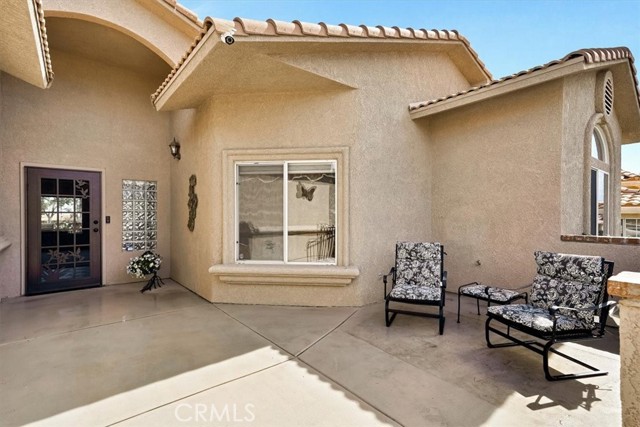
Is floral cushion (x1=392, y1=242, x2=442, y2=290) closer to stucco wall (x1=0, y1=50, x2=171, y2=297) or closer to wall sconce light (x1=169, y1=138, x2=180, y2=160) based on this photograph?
wall sconce light (x1=169, y1=138, x2=180, y2=160)

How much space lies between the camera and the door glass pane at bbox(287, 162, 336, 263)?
6.02 meters

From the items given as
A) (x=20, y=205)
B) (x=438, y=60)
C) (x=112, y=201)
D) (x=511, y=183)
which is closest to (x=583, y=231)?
(x=511, y=183)

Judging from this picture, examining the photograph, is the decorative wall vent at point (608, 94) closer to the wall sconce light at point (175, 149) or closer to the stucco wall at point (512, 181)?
the stucco wall at point (512, 181)

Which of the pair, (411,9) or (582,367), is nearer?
(582,367)

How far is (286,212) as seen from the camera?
238 inches

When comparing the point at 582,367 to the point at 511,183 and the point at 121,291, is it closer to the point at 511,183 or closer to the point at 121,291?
the point at 511,183

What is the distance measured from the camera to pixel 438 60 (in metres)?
7.12

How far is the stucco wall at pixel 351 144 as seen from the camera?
5.83 metres

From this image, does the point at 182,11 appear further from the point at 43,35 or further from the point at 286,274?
the point at 286,274

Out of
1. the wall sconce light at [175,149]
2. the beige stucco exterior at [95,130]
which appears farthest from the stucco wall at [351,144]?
the beige stucco exterior at [95,130]

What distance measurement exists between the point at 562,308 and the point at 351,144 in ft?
13.1

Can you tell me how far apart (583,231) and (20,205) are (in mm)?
11394

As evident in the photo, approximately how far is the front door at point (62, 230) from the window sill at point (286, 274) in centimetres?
388

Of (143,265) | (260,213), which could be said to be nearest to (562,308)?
Answer: (260,213)
